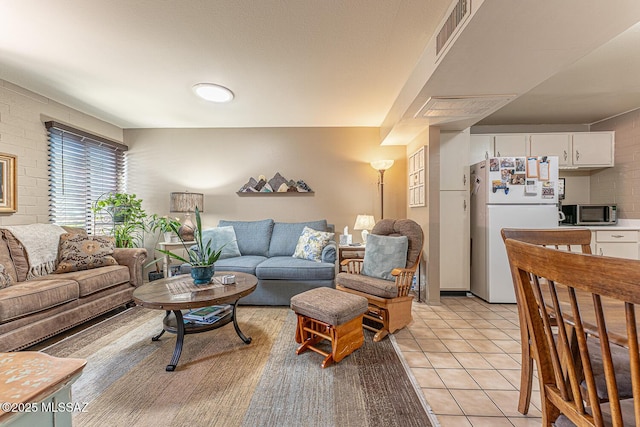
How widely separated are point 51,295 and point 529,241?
3494 mm

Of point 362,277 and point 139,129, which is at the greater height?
point 139,129

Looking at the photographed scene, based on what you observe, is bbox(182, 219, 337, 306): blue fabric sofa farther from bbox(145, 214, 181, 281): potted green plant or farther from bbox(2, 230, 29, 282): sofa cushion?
bbox(2, 230, 29, 282): sofa cushion

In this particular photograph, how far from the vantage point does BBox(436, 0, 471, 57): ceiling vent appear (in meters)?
1.47

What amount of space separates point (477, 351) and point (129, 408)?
242 cm

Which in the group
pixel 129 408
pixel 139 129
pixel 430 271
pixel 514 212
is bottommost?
pixel 129 408

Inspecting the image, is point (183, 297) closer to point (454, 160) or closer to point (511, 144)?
point (454, 160)

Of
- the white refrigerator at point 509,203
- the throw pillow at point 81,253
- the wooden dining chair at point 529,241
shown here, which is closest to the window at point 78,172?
the throw pillow at point 81,253

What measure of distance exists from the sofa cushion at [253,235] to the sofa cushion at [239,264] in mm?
344

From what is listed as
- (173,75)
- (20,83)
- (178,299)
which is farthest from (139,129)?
(178,299)

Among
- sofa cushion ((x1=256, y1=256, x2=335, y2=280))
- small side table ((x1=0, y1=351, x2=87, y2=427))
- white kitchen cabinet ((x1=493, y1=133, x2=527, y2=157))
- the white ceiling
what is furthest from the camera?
white kitchen cabinet ((x1=493, y1=133, x2=527, y2=157))

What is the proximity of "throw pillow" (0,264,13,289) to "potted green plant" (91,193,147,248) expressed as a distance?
1.27 m

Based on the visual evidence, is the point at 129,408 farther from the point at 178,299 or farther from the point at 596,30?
the point at 596,30

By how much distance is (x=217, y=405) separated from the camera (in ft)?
4.90

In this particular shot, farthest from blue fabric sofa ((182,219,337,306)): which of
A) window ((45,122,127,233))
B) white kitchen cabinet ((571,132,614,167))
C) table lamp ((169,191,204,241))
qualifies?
white kitchen cabinet ((571,132,614,167))
